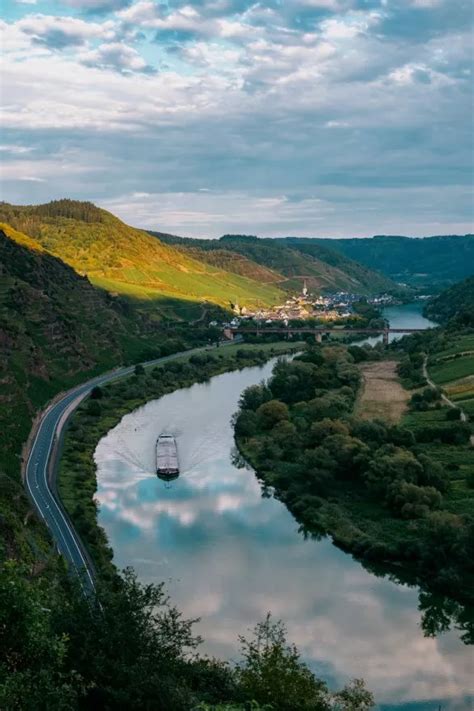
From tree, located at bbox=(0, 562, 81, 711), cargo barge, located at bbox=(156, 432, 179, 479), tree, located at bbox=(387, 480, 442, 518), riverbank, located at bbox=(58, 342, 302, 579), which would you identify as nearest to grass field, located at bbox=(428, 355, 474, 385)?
riverbank, located at bbox=(58, 342, 302, 579)

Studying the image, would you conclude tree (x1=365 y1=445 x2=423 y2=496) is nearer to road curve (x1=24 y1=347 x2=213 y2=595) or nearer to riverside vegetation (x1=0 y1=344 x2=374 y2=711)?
road curve (x1=24 y1=347 x2=213 y2=595)

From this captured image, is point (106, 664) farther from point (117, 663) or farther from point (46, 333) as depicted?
point (46, 333)

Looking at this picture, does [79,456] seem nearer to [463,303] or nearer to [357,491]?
[357,491]

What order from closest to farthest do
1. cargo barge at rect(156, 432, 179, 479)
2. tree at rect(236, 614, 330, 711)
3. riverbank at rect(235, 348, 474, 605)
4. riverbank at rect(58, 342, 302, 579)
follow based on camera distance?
tree at rect(236, 614, 330, 711) → riverbank at rect(235, 348, 474, 605) → riverbank at rect(58, 342, 302, 579) → cargo barge at rect(156, 432, 179, 479)

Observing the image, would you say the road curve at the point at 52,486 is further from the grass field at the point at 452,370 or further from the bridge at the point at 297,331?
the bridge at the point at 297,331

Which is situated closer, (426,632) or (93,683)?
(93,683)

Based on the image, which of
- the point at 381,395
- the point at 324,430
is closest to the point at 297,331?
the point at 381,395

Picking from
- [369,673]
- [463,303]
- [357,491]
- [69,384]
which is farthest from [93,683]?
[463,303]
